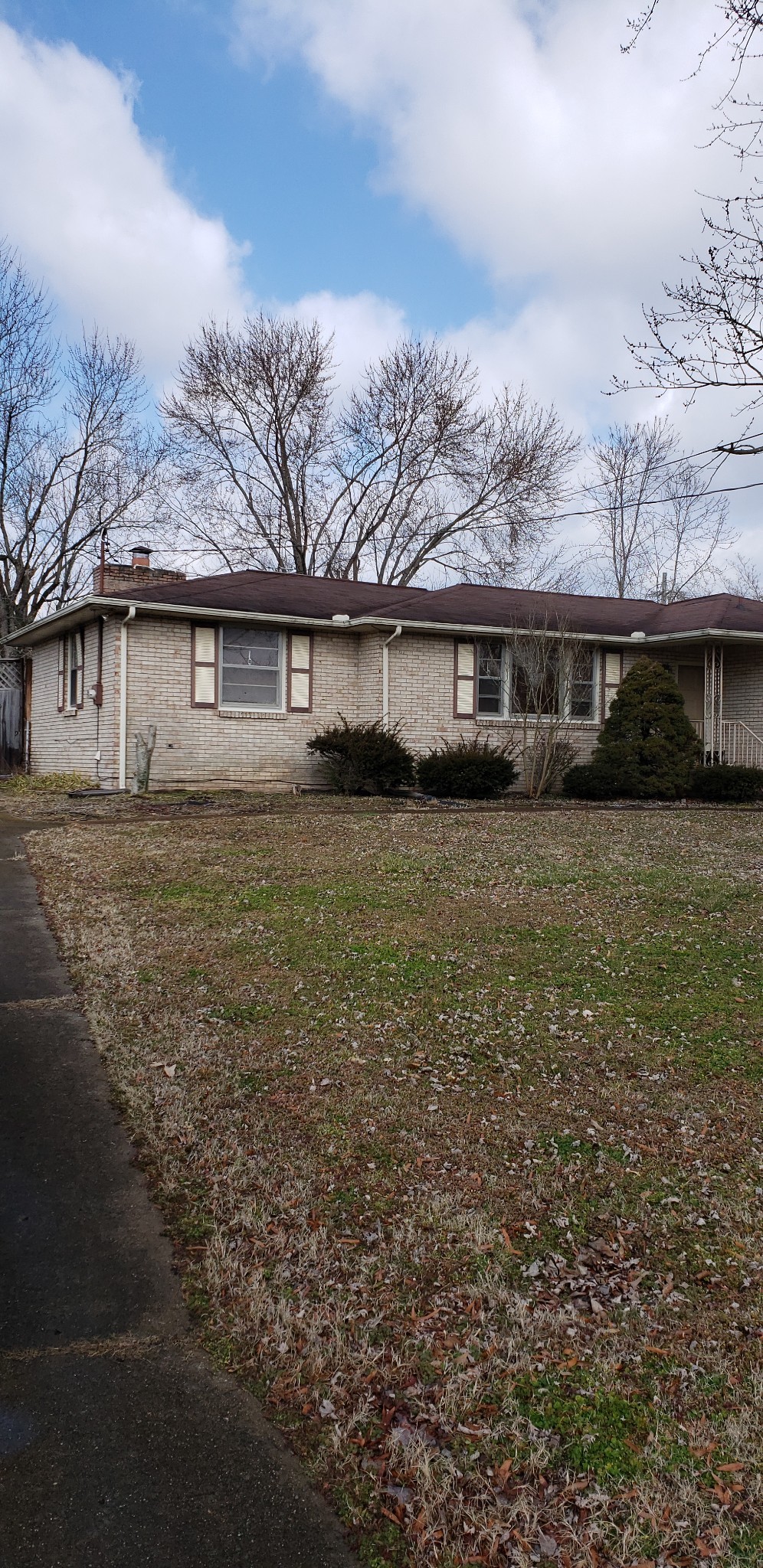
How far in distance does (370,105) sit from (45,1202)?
12.5 m

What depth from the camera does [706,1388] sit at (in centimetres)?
255

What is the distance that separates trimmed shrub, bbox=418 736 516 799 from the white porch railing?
5.33 metres

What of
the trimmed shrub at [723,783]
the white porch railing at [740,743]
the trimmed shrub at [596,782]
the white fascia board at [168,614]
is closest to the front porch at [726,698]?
the white porch railing at [740,743]

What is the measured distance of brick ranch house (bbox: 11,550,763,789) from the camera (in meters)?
15.2

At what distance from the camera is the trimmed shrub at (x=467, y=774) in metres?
14.9

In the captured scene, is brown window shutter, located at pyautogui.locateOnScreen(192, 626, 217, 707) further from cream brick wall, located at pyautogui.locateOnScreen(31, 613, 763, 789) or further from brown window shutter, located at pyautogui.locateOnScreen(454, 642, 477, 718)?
brown window shutter, located at pyautogui.locateOnScreen(454, 642, 477, 718)

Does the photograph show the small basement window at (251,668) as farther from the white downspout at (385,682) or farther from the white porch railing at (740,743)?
the white porch railing at (740,743)

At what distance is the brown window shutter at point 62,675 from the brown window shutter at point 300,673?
438cm

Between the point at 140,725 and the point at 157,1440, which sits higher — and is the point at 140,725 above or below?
above

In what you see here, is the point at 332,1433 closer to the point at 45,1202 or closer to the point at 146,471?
the point at 45,1202

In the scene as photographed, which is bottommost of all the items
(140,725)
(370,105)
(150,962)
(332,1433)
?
(332,1433)

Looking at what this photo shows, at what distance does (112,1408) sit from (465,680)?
15039 millimetres

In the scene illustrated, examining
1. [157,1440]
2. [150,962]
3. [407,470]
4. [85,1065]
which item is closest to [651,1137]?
[157,1440]

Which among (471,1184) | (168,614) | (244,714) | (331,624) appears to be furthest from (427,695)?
(471,1184)
